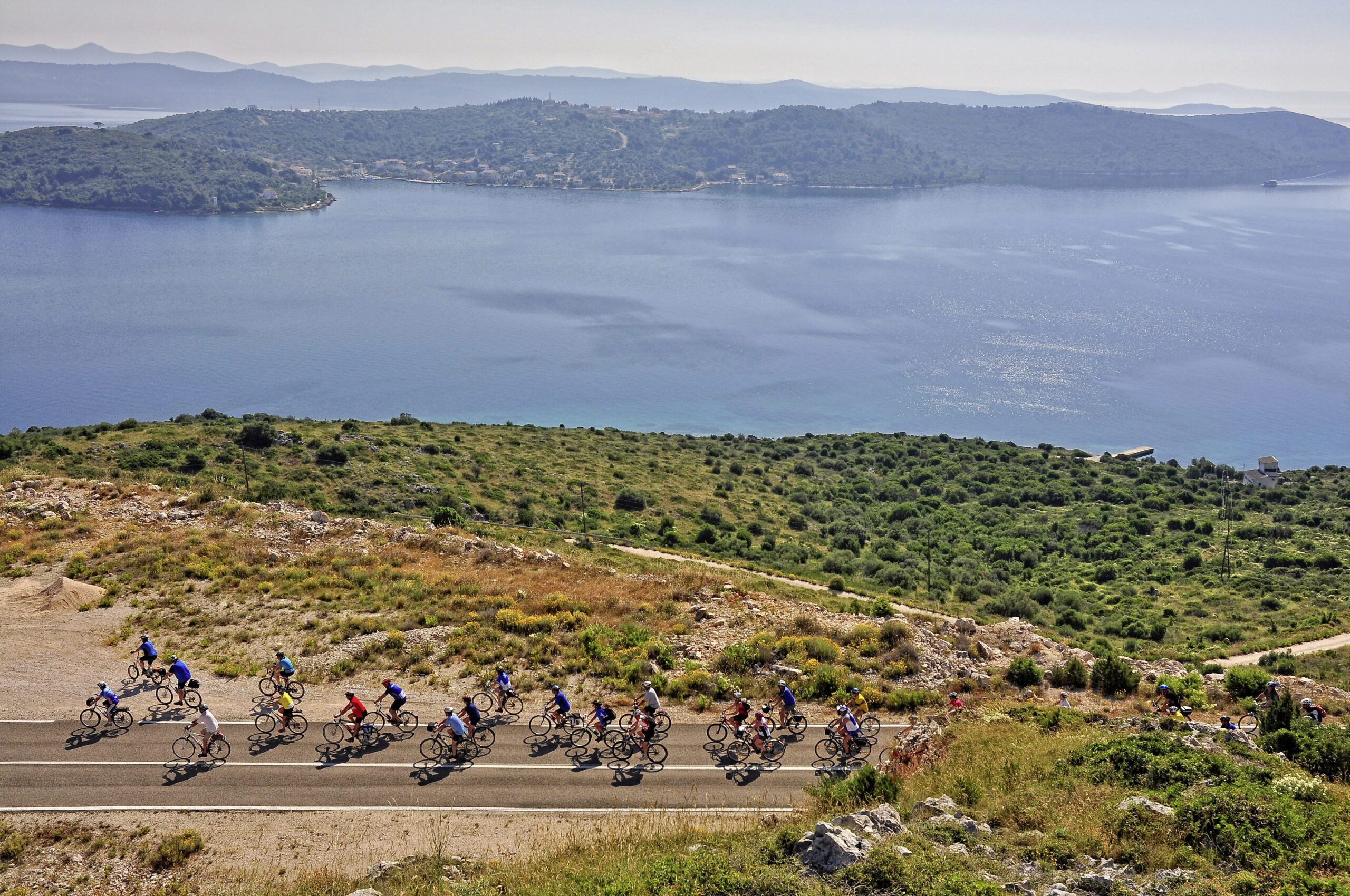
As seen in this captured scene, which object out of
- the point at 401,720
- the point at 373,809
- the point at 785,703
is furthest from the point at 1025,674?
the point at 373,809

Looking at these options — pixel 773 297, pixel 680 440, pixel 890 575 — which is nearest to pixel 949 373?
pixel 773 297

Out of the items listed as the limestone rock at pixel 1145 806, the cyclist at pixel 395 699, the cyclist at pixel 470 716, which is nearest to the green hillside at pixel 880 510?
the limestone rock at pixel 1145 806

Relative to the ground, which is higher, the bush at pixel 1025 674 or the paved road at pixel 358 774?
the bush at pixel 1025 674

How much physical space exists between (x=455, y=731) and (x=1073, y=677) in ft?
55.2

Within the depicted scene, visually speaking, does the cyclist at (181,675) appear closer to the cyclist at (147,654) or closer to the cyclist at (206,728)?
the cyclist at (147,654)

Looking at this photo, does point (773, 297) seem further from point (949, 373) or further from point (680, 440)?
point (680, 440)

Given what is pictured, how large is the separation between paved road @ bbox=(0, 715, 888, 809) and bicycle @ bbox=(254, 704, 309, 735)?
0.65 ft

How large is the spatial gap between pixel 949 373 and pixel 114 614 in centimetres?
10263

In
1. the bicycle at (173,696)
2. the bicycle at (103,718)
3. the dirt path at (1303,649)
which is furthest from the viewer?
the dirt path at (1303,649)

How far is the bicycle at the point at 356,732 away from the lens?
18.6 meters

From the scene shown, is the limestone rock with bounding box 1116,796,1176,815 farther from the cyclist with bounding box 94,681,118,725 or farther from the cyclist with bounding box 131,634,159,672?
the cyclist with bounding box 131,634,159,672

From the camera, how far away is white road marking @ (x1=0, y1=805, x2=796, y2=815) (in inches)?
639

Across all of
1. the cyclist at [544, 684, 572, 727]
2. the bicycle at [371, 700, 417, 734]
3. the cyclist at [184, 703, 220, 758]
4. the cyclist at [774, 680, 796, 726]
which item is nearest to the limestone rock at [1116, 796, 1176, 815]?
the cyclist at [774, 680, 796, 726]

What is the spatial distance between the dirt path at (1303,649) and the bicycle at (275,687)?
27.4 meters
